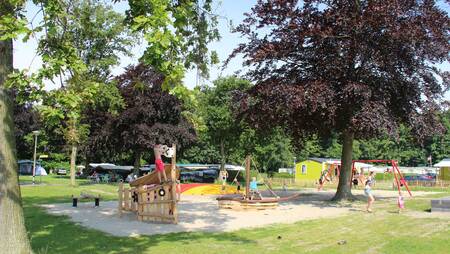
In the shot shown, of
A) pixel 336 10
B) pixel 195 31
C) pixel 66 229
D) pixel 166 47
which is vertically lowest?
pixel 66 229

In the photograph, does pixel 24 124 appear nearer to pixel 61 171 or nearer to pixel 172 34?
pixel 61 171

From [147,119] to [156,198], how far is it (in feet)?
80.6

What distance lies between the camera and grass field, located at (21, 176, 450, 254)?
10398 mm

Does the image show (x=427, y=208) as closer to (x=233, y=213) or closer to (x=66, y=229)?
(x=233, y=213)

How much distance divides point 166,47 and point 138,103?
33.3m

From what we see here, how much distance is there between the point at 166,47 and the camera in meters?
7.01

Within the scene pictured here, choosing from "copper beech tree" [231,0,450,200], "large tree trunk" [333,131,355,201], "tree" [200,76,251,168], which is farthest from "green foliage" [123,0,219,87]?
"tree" [200,76,251,168]

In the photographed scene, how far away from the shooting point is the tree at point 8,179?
7918 millimetres

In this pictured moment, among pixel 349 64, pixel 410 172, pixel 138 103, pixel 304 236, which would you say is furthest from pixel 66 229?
pixel 410 172

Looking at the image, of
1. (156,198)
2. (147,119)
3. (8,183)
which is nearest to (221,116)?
(147,119)

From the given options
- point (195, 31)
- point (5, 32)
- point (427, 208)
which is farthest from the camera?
point (427, 208)

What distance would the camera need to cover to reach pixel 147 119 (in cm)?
3991

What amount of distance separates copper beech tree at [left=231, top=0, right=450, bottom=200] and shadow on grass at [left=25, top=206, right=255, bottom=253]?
30.1 ft

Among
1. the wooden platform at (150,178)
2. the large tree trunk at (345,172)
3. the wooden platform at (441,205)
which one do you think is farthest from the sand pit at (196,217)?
A: the wooden platform at (441,205)
